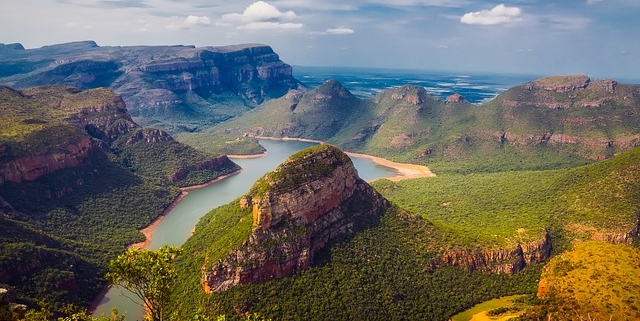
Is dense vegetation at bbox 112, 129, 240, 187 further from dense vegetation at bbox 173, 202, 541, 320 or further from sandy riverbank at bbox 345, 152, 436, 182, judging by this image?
dense vegetation at bbox 173, 202, 541, 320

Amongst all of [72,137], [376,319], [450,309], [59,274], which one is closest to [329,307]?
[376,319]

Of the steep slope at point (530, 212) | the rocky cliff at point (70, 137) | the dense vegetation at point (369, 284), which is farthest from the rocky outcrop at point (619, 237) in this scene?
the rocky cliff at point (70, 137)

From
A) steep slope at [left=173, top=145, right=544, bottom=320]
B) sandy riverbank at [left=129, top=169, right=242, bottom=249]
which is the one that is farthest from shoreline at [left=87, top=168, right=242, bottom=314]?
steep slope at [left=173, top=145, right=544, bottom=320]

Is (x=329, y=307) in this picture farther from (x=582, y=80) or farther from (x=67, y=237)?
(x=582, y=80)

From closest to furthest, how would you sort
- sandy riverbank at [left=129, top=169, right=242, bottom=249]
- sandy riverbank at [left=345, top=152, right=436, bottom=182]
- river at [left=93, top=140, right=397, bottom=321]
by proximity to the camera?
river at [left=93, top=140, right=397, bottom=321]
sandy riverbank at [left=129, top=169, right=242, bottom=249]
sandy riverbank at [left=345, top=152, right=436, bottom=182]

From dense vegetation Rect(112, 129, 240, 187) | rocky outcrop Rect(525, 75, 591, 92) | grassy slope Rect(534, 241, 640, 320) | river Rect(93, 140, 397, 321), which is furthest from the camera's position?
rocky outcrop Rect(525, 75, 591, 92)

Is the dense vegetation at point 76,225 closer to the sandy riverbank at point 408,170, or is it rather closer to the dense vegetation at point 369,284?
the dense vegetation at point 369,284
